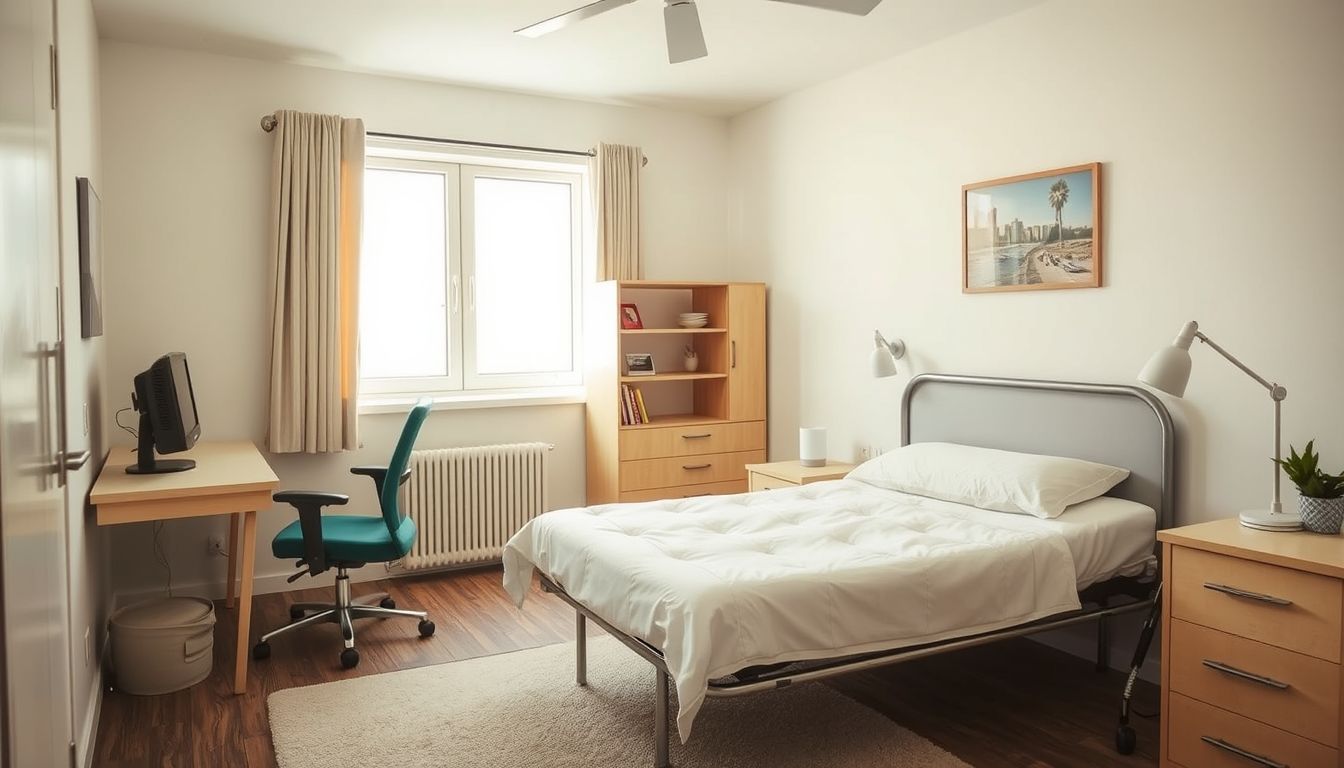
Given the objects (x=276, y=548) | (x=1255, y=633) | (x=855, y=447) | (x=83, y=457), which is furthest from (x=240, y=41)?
(x=1255, y=633)

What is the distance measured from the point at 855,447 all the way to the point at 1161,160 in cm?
201

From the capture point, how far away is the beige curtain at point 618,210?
17.5 feet

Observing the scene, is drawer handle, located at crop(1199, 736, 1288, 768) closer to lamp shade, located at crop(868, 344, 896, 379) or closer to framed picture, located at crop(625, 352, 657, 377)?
lamp shade, located at crop(868, 344, 896, 379)

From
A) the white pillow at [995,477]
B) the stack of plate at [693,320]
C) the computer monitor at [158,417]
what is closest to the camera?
the white pillow at [995,477]

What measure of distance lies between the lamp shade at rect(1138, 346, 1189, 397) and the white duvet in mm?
577

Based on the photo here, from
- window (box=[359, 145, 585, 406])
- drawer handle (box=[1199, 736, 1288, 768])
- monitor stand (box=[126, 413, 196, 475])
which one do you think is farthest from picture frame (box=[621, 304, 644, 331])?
drawer handle (box=[1199, 736, 1288, 768])

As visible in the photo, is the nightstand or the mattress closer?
the mattress

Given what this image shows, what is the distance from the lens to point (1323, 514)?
2.65m

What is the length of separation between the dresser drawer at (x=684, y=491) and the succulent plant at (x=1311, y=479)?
284 cm

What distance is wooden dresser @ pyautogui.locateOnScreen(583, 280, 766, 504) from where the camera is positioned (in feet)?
16.8

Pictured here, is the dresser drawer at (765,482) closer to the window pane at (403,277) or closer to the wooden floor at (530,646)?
the wooden floor at (530,646)

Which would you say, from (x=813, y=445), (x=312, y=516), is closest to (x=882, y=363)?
(x=813, y=445)

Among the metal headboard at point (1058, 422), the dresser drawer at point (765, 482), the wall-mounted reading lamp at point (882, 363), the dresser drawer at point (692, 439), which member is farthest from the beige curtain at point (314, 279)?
the metal headboard at point (1058, 422)

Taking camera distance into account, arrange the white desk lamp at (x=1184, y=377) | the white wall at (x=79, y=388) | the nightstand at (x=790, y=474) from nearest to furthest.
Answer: the white wall at (x=79, y=388)
the white desk lamp at (x=1184, y=377)
the nightstand at (x=790, y=474)
